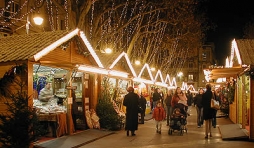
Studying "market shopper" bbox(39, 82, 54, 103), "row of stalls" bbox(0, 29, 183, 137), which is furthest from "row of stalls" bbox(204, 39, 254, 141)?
"market shopper" bbox(39, 82, 54, 103)

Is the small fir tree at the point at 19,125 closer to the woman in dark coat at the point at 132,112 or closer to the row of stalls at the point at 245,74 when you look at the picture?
the woman in dark coat at the point at 132,112

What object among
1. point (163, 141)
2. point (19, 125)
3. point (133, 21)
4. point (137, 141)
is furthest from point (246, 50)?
point (133, 21)

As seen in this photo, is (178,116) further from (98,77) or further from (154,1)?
(154,1)

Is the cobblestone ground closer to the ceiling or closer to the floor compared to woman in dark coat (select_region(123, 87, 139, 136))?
closer to the floor

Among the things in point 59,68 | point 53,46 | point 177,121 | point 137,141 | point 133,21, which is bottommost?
point 137,141

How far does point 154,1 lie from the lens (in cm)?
2550

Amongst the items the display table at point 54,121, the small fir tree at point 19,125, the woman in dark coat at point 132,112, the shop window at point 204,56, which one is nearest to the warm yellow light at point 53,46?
the display table at point 54,121

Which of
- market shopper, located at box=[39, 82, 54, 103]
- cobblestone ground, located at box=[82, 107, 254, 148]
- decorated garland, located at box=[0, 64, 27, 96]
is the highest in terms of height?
decorated garland, located at box=[0, 64, 27, 96]

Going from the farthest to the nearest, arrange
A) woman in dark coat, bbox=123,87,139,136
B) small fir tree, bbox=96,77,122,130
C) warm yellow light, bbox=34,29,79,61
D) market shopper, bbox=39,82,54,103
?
small fir tree, bbox=96,77,122,130 < woman in dark coat, bbox=123,87,139,136 < market shopper, bbox=39,82,54,103 < warm yellow light, bbox=34,29,79,61

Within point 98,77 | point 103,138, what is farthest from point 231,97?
point 103,138

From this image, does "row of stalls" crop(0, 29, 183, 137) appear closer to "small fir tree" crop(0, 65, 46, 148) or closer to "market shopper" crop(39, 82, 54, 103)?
"market shopper" crop(39, 82, 54, 103)

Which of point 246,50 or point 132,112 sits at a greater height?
point 246,50

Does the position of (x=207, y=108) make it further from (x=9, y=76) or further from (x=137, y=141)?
(x=9, y=76)

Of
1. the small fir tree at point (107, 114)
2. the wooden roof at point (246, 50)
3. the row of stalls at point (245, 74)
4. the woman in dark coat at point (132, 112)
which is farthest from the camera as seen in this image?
the small fir tree at point (107, 114)
